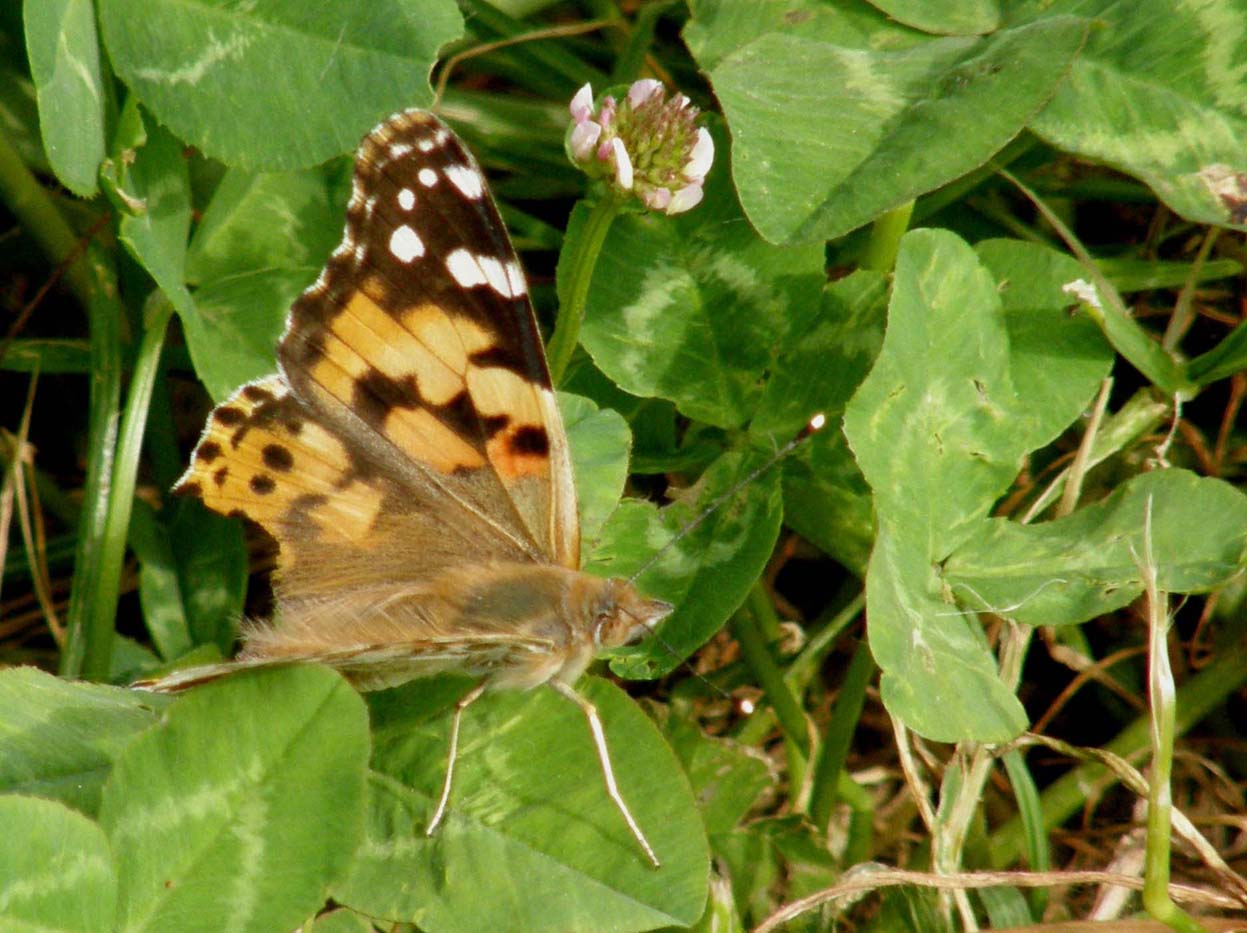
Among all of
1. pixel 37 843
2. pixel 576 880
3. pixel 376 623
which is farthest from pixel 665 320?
pixel 37 843

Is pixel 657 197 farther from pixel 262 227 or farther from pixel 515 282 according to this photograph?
pixel 262 227

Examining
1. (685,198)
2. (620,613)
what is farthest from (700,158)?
(620,613)

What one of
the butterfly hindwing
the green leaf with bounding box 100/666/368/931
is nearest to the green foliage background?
the green leaf with bounding box 100/666/368/931

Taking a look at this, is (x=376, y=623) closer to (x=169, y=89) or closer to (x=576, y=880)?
(x=576, y=880)

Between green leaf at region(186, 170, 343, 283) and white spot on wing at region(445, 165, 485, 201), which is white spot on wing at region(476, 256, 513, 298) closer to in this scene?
white spot on wing at region(445, 165, 485, 201)

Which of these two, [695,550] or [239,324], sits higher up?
[239,324]

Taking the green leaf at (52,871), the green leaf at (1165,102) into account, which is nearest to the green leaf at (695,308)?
the green leaf at (1165,102)

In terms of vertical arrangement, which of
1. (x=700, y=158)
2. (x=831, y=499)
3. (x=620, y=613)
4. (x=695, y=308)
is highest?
(x=700, y=158)

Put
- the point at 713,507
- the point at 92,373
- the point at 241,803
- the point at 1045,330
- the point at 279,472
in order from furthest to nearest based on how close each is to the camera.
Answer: the point at 92,373 → the point at 1045,330 → the point at 713,507 → the point at 279,472 → the point at 241,803
